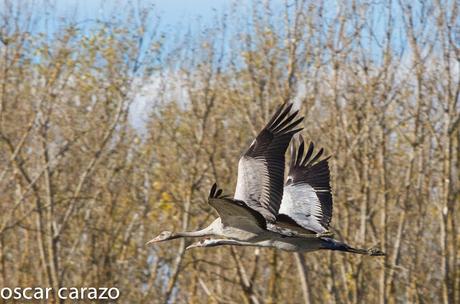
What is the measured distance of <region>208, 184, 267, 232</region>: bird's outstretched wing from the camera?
10440mm

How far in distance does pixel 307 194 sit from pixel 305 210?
0.29 metres

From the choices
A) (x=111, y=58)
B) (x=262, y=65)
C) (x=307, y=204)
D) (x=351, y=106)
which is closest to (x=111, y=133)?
(x=111, y=58)

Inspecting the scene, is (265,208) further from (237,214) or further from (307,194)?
(307,194)

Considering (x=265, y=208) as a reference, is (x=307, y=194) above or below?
above

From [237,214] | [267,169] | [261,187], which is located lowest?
[237,214]

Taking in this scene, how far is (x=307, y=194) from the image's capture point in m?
13.3

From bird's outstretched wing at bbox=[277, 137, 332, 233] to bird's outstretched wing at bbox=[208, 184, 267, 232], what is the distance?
98 centimetres

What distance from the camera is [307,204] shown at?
13.2 m

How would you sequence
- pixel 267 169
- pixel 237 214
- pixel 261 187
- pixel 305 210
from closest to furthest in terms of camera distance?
pixel 237 214 < pixel 261 187 < pixel 267 169 < pixel 305 210

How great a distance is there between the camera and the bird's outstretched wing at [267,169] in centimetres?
1136

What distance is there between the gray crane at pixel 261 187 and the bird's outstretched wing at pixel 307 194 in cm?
87

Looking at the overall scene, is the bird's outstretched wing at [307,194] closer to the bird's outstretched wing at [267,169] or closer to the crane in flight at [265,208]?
the crane in flight at [265,208]

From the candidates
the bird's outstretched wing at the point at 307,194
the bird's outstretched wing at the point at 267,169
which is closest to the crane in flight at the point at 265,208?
the bird's outstretched wing at the point at 267,169

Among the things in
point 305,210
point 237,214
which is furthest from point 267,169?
point 305,210
